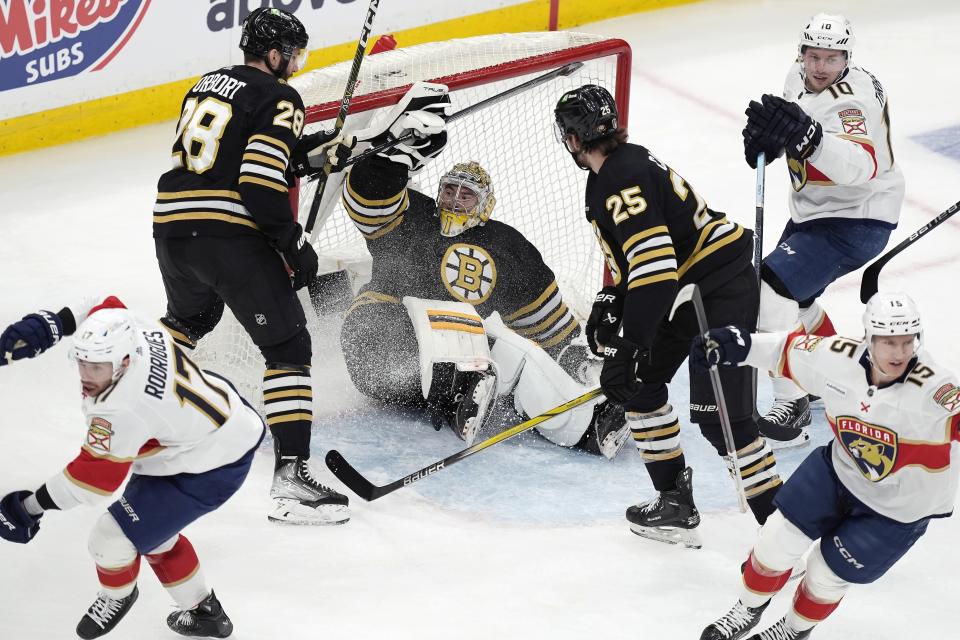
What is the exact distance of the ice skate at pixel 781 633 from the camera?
3.01 metres

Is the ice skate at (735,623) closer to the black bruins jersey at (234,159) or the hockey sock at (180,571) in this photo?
the hockey sock at (180,571)

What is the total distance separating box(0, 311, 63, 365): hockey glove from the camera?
2.83m

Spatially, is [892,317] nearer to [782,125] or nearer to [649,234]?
[649,234]

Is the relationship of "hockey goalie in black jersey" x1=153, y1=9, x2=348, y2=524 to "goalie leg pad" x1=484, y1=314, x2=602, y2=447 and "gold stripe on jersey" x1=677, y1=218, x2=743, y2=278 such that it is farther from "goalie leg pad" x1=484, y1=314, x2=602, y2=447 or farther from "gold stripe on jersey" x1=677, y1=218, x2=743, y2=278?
"gold stripe on jersey" x1=677, y1=218, x2=743, y2=278

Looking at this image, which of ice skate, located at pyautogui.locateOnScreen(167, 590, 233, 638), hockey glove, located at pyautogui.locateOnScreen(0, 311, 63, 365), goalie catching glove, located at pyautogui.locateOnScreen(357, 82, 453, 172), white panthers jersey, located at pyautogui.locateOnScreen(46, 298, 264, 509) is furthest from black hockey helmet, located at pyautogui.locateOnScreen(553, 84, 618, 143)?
ice skate, located at pyautogui.locateOnScreen(167, 590, 233, 638)

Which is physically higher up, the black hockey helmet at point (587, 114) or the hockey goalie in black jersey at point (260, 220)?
the black hockey helmet at point (587, 114)

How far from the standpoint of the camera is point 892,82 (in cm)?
651

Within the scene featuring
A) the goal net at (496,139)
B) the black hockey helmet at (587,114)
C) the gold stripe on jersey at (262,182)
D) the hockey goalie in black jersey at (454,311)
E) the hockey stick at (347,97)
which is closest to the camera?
the black hockey helmet at (587,114)

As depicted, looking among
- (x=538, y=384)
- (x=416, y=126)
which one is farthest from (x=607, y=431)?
(x=416, y=126)

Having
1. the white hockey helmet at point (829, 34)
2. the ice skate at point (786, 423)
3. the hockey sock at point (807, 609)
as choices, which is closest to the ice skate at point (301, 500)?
the hockey sock at point (807, 609)

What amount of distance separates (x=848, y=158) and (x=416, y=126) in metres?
1.15

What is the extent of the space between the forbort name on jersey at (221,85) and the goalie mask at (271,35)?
0.31 feet

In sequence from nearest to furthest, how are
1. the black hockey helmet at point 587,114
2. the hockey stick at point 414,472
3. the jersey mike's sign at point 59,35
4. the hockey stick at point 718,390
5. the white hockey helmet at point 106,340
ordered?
1. the white hockey helmet at point 106,340
2. the hockey stick at point 718,390
3. the black hockey helmet at point 587,114
4. the hockey stick at point 414,472
5. the jersey mike's sign at point 59,35

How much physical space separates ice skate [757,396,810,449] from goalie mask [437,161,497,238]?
1019 millimetres
